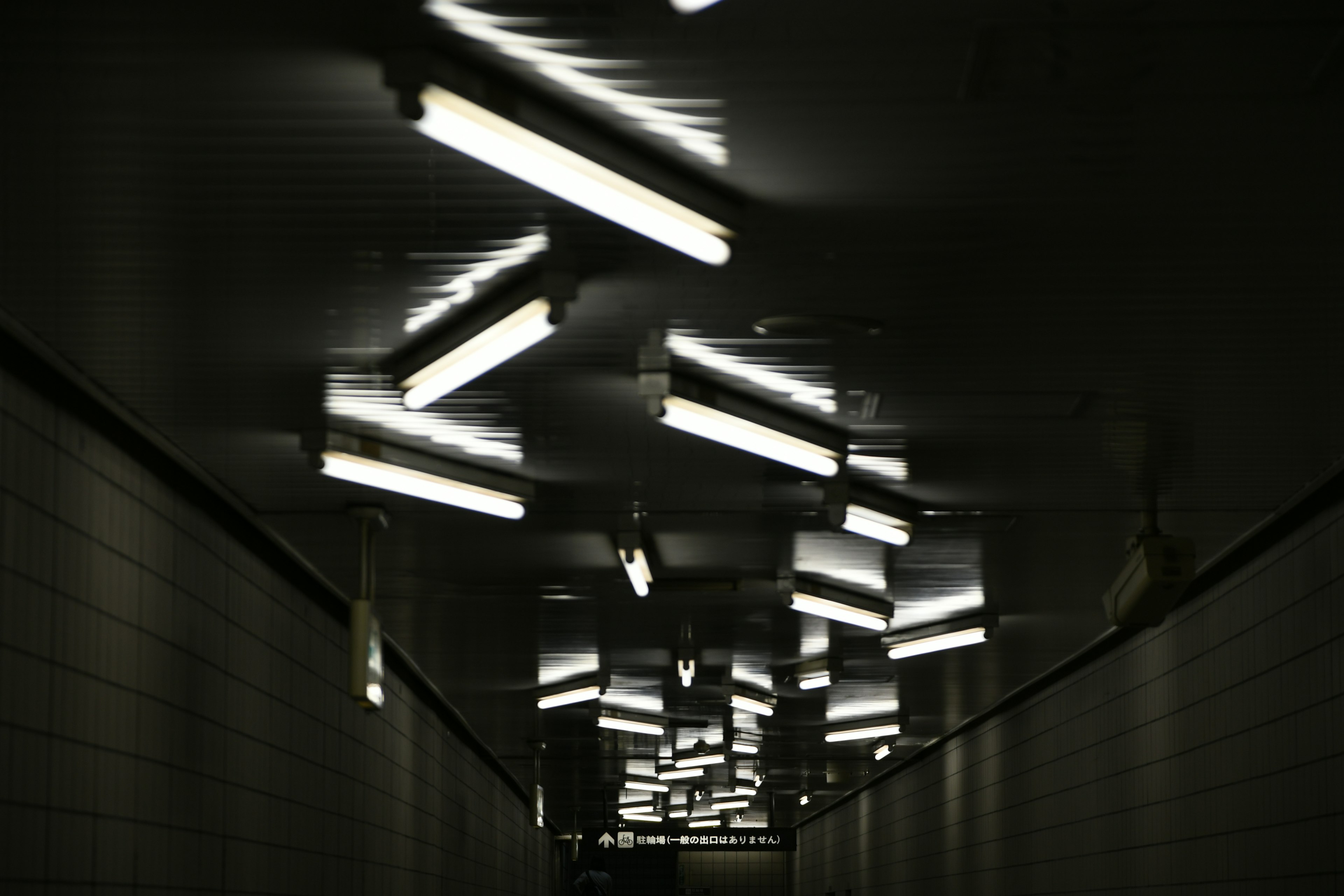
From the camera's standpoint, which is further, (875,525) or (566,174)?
(875,525)

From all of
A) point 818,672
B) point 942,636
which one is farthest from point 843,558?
point 818,672

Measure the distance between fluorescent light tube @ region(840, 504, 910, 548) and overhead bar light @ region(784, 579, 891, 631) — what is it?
178cm

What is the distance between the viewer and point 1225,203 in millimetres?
4625

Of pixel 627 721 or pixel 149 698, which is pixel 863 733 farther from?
pixel 149 698

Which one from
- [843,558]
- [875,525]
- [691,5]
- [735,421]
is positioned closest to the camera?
[691,5]

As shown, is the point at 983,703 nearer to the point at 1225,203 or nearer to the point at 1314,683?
the point at 1314,683

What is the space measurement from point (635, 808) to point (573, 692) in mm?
18574

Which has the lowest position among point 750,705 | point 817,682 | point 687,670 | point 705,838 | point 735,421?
point 705,838

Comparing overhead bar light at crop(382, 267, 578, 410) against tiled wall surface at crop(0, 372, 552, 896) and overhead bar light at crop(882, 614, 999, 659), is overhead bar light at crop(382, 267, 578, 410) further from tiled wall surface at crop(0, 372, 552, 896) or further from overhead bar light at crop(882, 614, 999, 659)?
overhead bar light at crop(882, 614, 999, 659)

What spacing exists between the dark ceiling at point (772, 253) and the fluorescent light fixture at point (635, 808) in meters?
23.6

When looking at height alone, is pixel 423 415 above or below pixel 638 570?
above

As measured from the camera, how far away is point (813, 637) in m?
12.3

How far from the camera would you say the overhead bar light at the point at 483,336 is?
509 cm

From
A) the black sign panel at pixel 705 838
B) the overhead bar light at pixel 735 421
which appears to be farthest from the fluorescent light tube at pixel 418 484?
the black sign panel at pixel 705 838
